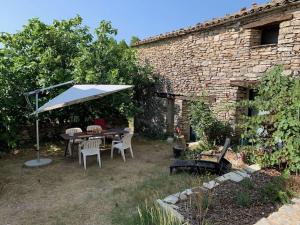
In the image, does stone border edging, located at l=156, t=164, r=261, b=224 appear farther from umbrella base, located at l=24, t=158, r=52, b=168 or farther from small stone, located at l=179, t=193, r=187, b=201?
umbrella base, located at l=24, t=158, r=52, b=168

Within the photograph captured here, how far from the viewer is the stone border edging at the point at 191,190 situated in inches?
171

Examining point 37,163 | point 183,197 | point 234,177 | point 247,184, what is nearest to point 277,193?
point 247,184

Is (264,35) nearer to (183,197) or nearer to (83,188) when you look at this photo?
(183,197)

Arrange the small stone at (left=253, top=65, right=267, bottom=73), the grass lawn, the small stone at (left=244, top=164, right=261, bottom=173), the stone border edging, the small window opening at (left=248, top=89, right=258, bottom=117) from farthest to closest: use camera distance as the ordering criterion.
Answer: the small window opening at (left=248, top=89, right=258, bottom=117)
the small stone at (left=253, top=65, right=267, bottom=73)
the small stone at (left=244, top=164, right=261, bottom=173)
the grass lawn
the stone border edging

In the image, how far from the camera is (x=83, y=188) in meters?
6.13

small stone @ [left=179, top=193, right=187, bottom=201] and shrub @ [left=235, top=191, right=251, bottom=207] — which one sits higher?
shrub @ [left=235, top=191, right=251, bottom=207]

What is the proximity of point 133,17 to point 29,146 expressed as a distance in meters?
6.82

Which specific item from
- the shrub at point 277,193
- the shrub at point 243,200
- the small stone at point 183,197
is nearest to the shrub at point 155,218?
the small stone at point 183,197

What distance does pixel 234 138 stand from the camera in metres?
8.59

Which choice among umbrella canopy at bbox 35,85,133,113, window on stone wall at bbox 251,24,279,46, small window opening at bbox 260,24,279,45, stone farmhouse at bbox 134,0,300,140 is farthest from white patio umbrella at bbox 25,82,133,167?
small window opening at bbox 260,24,279,45

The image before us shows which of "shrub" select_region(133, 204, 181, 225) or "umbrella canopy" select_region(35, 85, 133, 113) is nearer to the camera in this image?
"shrub" select_region(133, 204, 181, 225)

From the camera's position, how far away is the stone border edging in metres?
4.35

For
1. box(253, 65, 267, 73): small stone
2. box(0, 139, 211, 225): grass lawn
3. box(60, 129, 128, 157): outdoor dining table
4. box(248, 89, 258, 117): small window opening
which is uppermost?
box(253, 65, 267, 73): small stone

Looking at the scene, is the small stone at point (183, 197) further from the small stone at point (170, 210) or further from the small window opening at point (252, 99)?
the small window opening at point (252, 99)
